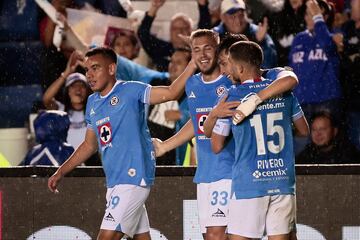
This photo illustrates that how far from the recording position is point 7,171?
30.1 ft

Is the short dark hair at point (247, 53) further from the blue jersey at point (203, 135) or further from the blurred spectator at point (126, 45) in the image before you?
the blurred spectator at point (126, 45)

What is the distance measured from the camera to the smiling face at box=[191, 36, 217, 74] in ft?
27.0

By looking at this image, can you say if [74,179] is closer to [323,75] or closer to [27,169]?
[27,169]

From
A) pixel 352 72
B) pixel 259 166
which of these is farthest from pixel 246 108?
pixel 352 72

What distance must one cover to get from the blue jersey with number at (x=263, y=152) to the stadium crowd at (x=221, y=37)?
10.2 feet

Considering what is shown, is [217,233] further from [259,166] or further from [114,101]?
[259,166]

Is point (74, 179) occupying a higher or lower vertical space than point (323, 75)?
lower

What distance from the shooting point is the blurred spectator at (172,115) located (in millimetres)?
10469

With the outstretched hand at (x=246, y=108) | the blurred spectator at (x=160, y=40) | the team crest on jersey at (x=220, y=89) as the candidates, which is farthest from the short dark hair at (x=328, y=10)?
the outstretched hand at (x=246, y=108)

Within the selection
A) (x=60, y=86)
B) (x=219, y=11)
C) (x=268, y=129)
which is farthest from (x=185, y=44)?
(x=268, y=129)

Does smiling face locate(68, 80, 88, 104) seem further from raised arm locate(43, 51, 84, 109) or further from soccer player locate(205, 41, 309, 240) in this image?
soccer player locate(205, 41, 309, 240)

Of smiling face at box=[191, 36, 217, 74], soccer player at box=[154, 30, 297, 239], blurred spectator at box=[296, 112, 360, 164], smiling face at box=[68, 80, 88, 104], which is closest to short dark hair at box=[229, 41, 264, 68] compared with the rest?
soccer player at box=[154, 30, 297, 239]

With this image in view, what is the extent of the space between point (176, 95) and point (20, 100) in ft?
12.5

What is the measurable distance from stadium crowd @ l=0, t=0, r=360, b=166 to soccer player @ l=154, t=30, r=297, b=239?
5.93 feet
